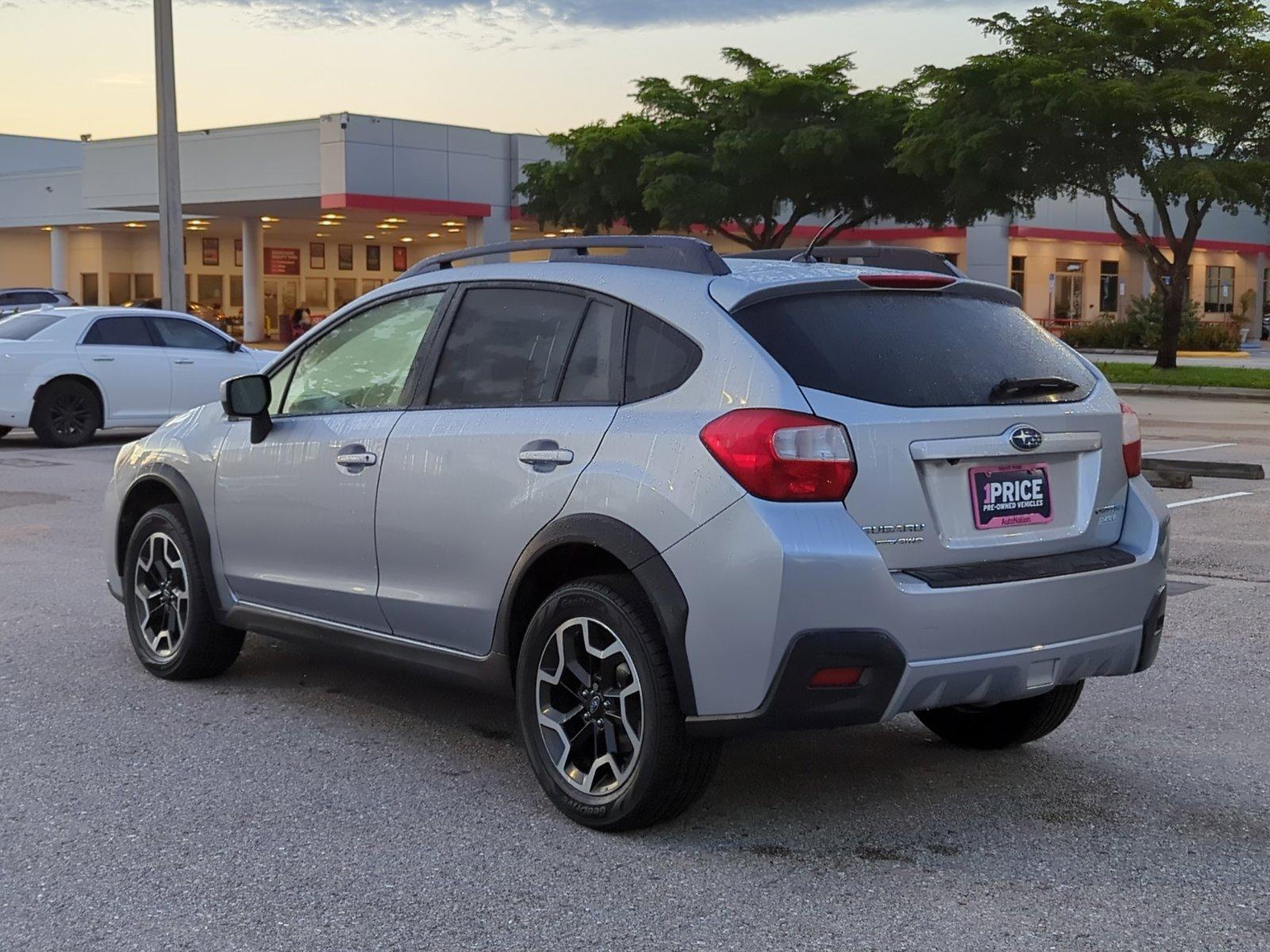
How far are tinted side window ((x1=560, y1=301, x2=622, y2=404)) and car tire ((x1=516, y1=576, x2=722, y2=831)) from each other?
61 cm

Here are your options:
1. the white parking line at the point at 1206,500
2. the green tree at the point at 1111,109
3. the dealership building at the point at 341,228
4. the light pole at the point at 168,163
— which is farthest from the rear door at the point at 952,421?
the dealership building at the point at 341,228

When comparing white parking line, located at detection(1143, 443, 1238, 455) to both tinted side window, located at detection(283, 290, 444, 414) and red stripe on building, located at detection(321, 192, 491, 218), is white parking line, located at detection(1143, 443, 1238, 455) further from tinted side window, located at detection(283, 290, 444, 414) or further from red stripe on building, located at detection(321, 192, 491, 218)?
red stripe on building, located at detection(321, 192, 491, 218)

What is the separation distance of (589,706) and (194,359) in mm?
15516

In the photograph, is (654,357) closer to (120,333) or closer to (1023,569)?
(1023,569)

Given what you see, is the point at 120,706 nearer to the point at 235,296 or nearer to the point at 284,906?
the point at 284,906

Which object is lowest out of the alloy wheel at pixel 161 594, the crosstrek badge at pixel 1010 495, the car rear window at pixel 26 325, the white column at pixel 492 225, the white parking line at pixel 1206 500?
the white parking line at pixel 1206 500

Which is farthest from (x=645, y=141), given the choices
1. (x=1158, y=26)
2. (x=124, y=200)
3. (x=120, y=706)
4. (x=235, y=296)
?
(x=120, y=706)

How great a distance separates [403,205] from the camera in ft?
155

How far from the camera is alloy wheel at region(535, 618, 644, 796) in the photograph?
472 centimetres

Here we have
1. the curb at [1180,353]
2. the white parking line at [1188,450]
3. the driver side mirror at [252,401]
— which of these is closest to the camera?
the driver side mirror at [252,401]

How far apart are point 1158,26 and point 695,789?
3529cm

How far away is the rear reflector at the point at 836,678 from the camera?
14.4 ft

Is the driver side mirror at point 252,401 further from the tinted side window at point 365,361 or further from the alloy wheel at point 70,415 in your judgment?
the alloy wheel at point 70,415

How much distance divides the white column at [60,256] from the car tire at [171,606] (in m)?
62.3
